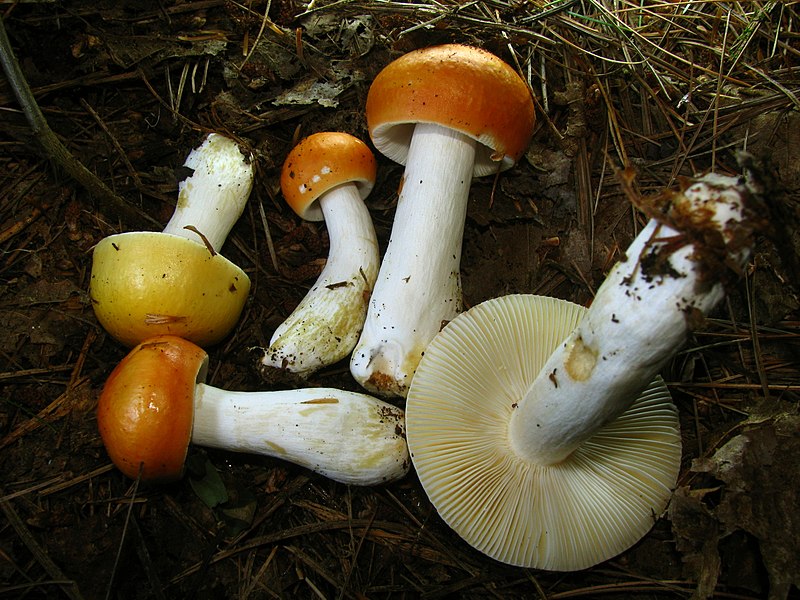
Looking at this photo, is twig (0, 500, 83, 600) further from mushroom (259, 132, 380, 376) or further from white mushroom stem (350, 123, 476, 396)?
white mushroom stem (350, 123, 476, 396)

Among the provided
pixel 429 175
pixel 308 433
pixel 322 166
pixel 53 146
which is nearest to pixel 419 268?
pixel 429 175

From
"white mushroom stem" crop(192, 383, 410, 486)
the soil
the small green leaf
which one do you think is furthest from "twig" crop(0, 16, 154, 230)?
the small green leaf

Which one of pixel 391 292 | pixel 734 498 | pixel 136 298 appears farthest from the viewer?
pixel 391 292

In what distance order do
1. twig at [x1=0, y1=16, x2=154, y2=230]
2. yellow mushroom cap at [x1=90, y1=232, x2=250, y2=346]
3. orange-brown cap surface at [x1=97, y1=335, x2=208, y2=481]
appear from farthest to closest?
yellow mushroom cap at [x1=90, y1=232, x2=250, y2=346] → twig at [x1=0, y1=16, x2=154, y2=230] → orange-brown cap surface at [x1=97, y1=335, x2=208, y2=481]

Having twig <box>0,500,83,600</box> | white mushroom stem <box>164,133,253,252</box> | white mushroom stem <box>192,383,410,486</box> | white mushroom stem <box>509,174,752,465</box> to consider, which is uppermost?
white mushroom stem <box>509,174,752,465</box>

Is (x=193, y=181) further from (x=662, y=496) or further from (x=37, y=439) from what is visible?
(x=662, y=496)

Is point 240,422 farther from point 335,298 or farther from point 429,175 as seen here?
point 429,175

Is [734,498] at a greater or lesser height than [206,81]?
lesser

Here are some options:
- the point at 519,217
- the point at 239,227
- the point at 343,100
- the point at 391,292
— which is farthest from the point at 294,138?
the point at 519,217
